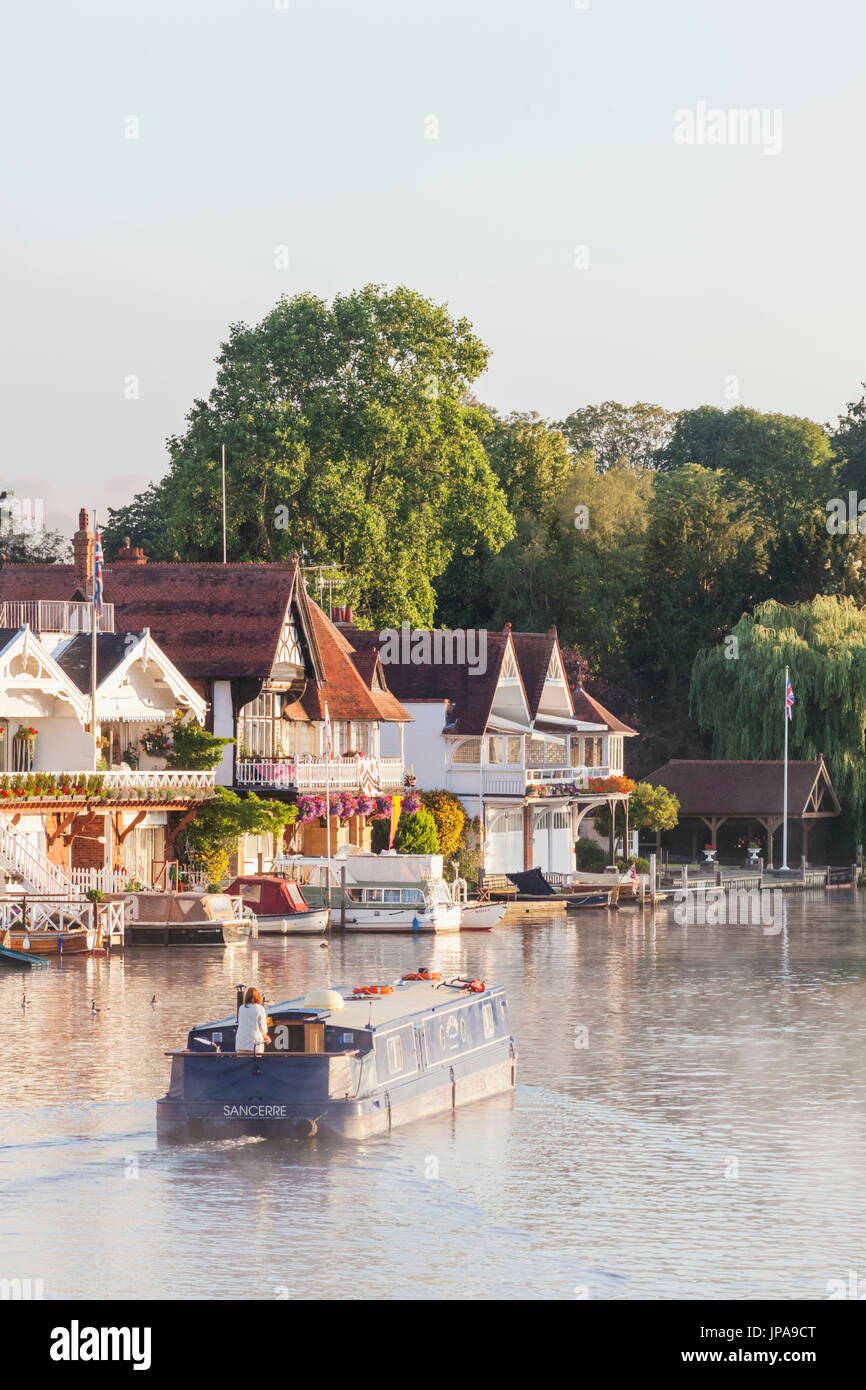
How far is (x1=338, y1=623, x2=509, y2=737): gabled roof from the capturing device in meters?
81.6

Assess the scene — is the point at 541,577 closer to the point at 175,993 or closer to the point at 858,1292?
the point at 175,993

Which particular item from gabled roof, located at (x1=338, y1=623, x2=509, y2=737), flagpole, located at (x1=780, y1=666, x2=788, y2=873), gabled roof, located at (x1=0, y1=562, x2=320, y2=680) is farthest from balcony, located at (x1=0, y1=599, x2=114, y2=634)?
A: flagpole, located at (x1=780, y1=666, x2=788, y2=873)

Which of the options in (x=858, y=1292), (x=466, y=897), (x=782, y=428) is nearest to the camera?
(x=858, y=1292)

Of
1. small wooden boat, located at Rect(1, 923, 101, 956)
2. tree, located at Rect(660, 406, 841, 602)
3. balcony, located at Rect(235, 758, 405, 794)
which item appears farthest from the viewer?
tree, located at Rect(660, 406, 841, 602)

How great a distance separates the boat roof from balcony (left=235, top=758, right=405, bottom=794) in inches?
1329

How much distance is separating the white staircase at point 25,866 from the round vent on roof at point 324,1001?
2709 cm

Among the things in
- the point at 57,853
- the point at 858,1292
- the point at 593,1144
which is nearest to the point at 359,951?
the point at 57,853

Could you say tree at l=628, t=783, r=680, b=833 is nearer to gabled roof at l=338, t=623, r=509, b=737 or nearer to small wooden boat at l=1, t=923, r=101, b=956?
gabled roof at l=338, t=623, r=509, b=737

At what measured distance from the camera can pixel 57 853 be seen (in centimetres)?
6078

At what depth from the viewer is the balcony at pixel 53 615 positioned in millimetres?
64625

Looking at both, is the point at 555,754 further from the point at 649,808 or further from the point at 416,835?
the point at 416,835

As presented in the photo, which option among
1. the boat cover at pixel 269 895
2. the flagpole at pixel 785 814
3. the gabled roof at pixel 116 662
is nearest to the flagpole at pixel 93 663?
the gabled roof at pixel 116 662
